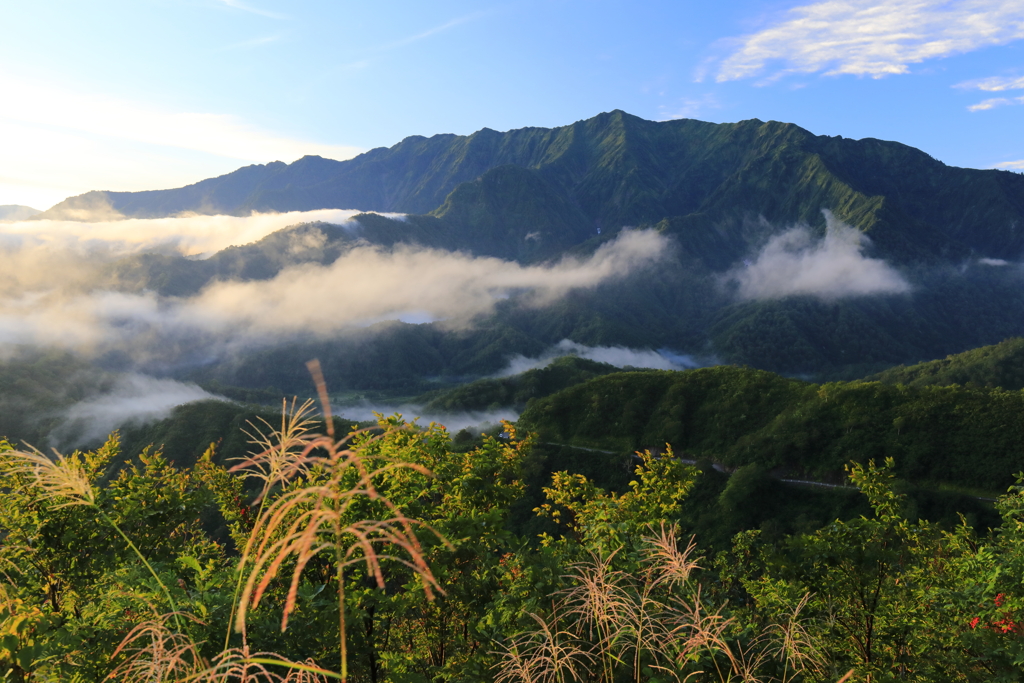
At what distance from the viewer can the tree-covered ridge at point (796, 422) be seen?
104 meters

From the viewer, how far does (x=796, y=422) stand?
120 meters

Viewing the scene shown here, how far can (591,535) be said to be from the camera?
42.9 ft

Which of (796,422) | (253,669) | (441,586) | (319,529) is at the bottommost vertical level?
(796,422)

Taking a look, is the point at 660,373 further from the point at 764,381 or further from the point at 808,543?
the point at 808,543

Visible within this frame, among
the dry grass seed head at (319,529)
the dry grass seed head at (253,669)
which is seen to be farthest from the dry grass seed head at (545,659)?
the dry grass seed head at (319,529)

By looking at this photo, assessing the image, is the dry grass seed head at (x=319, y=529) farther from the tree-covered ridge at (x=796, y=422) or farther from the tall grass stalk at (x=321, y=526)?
the tree-covered ridge at (x=796, y=422)

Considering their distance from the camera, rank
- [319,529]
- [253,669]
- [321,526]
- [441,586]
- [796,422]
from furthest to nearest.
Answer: [796,422] < [441,586] < [253,669] < [321,526] < [319,529]

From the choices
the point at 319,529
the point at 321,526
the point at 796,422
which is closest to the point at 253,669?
the point at 321,526

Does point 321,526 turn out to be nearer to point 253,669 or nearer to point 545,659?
point 253,669

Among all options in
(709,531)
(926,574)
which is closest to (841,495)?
(709,531)

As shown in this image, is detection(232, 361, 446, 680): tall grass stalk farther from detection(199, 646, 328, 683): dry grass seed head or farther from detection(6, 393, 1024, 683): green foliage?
detection(199, 646, 328, 683): dry grass seed head

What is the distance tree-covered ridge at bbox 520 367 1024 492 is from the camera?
340ft

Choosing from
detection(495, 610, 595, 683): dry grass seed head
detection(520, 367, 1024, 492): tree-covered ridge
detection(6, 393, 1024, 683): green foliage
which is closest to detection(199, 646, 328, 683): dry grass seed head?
detection(6, 393, 1024, 683): green foliage

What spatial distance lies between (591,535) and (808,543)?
24.2 feet
